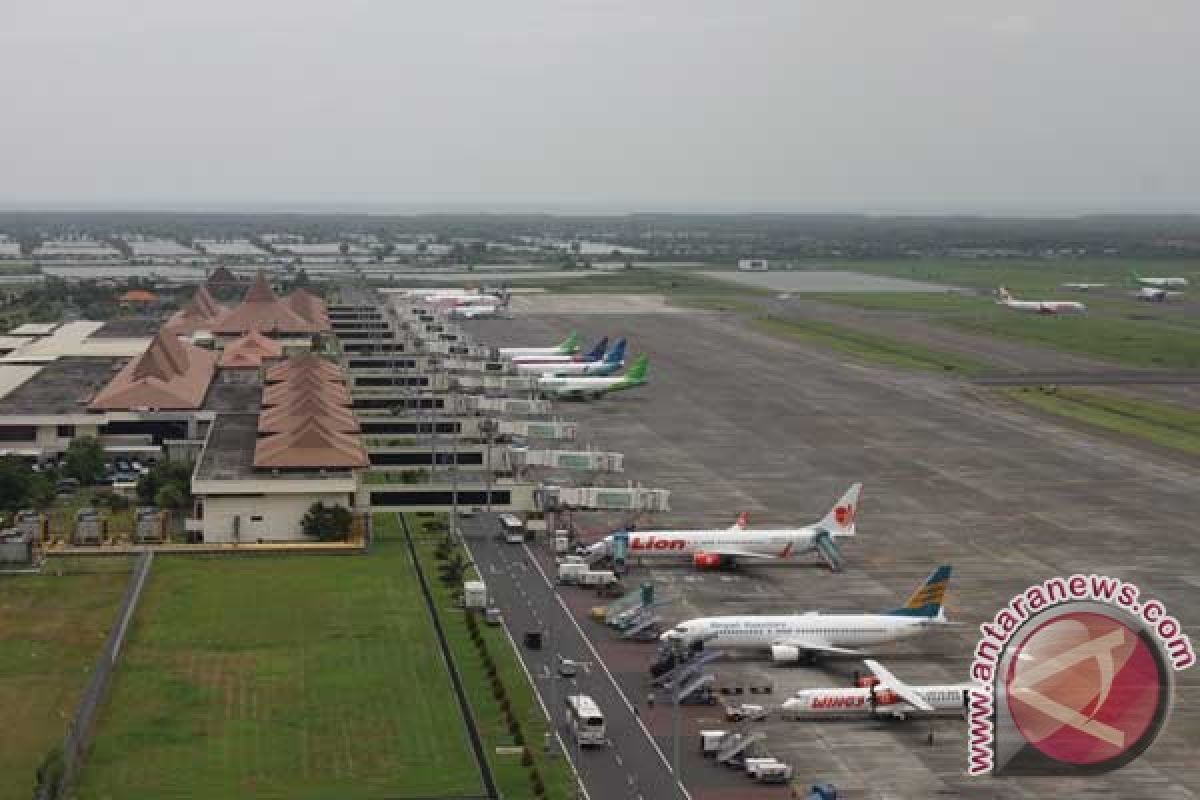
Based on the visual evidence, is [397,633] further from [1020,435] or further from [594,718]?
[1020,435]

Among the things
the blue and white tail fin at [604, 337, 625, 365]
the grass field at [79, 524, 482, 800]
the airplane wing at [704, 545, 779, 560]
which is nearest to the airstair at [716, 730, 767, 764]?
the grass field at [79, 524, 482, 800]

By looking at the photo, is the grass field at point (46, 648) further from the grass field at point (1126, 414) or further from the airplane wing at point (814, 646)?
the grass field at point (1126, 414)

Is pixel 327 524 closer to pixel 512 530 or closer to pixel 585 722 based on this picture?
pixel 512 530

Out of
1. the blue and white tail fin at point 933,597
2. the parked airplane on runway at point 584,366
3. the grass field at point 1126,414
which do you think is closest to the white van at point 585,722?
the blue and white tail fin at point 933,597

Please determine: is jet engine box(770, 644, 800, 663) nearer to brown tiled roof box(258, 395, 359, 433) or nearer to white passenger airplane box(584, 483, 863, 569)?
white passenger airplane box(584, 483, 863, 569)

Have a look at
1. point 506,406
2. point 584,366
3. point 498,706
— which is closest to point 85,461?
point 506,406

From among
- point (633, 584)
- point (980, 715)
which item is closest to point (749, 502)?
point (633, 584)
